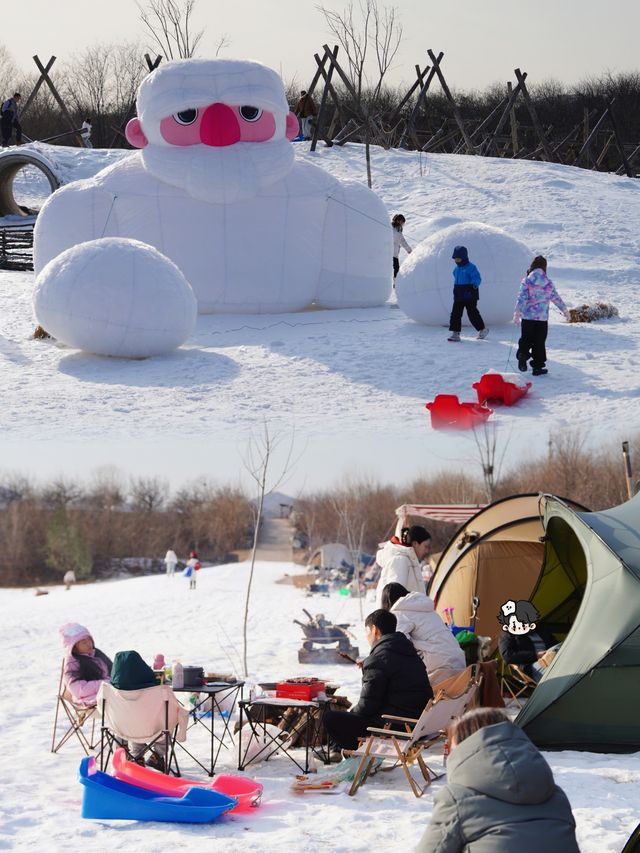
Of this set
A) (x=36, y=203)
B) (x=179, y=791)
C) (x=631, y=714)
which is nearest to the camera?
(x=179, y=791)

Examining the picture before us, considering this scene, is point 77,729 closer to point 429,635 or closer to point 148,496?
point 429,635

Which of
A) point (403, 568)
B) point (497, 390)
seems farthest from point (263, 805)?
point (497, 390)

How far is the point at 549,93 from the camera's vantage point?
39.8 m

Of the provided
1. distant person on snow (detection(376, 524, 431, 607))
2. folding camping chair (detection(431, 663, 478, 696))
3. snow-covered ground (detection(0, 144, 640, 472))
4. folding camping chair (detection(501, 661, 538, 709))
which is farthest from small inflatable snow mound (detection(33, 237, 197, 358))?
folding camping chair (detection(431, 663, 478, 696))

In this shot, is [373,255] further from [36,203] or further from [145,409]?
[36,203]

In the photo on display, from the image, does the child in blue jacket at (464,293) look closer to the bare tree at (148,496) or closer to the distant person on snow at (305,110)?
the distant person on snow at (305,110)

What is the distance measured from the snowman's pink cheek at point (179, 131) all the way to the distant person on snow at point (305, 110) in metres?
11.3

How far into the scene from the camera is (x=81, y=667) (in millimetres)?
Result: 6590

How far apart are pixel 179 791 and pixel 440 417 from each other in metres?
5.22

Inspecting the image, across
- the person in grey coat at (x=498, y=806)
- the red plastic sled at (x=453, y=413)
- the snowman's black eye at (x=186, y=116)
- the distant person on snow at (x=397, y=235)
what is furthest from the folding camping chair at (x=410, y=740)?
the distant person on snow at (x=397, y=235)

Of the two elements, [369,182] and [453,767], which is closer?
[453,767]

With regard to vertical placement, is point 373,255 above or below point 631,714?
above

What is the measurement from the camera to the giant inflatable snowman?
13.0m

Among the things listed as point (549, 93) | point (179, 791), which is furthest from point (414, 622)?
point (549, 93)
